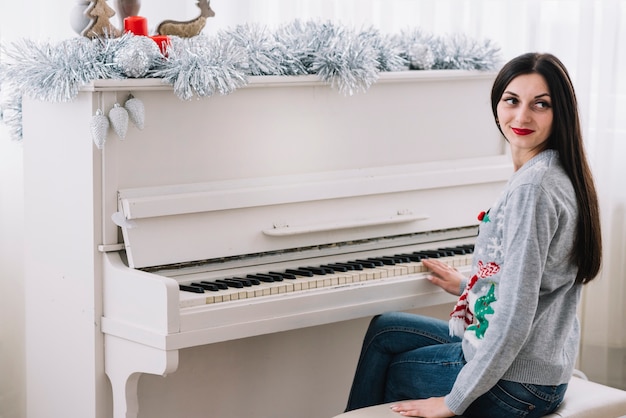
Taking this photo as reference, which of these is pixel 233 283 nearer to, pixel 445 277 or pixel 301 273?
pixel 301 273

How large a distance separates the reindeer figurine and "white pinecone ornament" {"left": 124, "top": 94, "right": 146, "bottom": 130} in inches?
12.8

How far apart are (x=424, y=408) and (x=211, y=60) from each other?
87cm

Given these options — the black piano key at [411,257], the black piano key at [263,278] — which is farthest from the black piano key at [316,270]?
the black piano key at [411,257]

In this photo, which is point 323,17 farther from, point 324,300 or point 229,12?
point 324,300

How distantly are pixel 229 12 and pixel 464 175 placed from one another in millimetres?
895

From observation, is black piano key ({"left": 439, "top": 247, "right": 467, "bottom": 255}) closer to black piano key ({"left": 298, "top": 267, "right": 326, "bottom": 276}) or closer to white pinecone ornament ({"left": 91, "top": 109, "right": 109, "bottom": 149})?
black piano key ({"left": 298, "top": 267, "right": 326, "bottom": 276})

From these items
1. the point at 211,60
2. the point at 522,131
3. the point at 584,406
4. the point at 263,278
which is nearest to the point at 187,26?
the point at 211,60

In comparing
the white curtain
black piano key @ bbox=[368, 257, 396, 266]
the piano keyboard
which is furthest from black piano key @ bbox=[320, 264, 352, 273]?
the white curtain

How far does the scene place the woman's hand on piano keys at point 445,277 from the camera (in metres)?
2.39

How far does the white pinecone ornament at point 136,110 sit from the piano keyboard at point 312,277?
0.36 m

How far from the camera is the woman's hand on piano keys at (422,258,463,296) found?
2.39m

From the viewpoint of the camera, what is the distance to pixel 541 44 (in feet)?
11.0

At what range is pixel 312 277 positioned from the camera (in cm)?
227

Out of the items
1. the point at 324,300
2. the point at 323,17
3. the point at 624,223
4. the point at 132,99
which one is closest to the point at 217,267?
the point at 324,300
